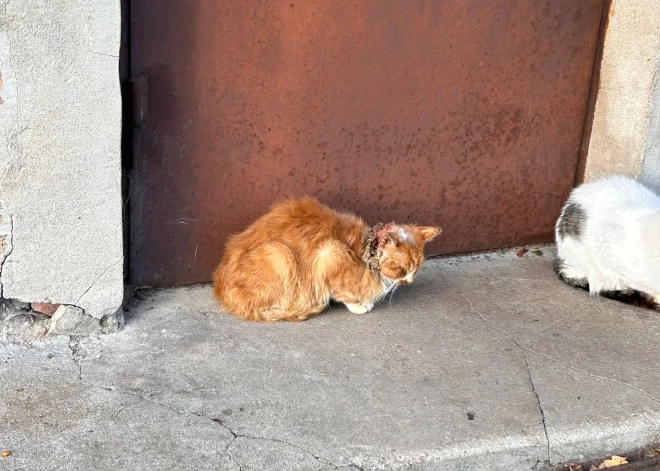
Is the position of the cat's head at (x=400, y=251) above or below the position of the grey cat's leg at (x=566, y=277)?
above

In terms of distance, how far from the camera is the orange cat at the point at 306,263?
3.89m

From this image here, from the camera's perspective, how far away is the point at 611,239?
4.34 m

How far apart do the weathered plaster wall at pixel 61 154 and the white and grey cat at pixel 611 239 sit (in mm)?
2505

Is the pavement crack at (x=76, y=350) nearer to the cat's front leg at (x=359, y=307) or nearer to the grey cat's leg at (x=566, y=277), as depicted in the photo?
the cat's front leg at (x=359, y=307)

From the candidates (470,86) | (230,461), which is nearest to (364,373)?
(230,461)

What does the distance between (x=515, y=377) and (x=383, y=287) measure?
808 millimetres

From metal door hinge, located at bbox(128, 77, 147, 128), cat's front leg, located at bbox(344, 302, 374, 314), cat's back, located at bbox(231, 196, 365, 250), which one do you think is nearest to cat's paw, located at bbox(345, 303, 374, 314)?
cat's front leg, located at bbox(344, 302, 374, 314)

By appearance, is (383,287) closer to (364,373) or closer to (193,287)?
(364,373)

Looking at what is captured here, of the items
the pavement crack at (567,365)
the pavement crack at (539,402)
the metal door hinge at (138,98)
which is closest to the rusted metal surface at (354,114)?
the metal door hinge at (138,98)

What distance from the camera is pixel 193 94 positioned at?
3910 millimetres

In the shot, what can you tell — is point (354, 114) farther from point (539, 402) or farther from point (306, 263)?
point (539, 402)

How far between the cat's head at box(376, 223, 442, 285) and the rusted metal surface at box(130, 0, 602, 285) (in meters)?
0.53

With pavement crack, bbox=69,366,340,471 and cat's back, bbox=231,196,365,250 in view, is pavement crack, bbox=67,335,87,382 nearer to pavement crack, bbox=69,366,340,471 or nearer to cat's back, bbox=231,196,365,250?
pavement crack, bbox=69,366,340,471

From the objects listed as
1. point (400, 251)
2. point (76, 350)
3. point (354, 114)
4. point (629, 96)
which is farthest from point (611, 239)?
point (76, 350)
